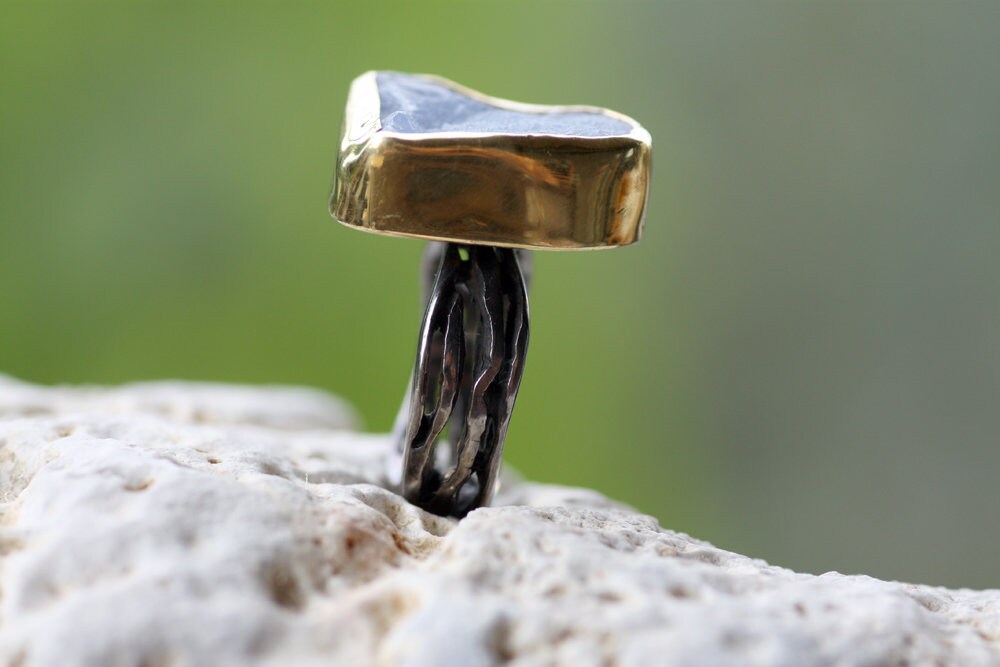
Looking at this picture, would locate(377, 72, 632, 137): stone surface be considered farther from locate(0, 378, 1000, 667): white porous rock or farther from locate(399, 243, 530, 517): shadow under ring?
locate(0, 378, 1000, 667): white porous rock

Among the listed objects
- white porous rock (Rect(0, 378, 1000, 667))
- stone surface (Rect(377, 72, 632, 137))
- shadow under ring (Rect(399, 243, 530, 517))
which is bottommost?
white porous rock (Rect(0, 378, 1000, 667))

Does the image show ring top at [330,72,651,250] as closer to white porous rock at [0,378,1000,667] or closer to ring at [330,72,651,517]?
ring at [330,72,651,517]

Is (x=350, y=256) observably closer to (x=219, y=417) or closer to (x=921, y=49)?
(x=219, y=417)

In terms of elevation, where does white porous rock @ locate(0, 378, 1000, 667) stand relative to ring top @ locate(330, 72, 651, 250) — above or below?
below

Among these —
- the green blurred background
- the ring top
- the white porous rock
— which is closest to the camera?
the white porous rock

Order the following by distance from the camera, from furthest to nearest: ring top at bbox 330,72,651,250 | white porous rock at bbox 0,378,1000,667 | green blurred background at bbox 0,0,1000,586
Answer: green blurred background at bbox 0,0,1000,586 < ring top at bbox 330,72,651,250 < white porous rock at bbox 0,378,1000,667

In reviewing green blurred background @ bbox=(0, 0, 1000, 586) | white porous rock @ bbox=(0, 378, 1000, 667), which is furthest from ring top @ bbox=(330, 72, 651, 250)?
green blurred background @ bbox=(0, 0, 1000, 586)

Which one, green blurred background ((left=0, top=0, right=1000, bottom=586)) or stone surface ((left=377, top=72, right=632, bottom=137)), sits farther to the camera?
green blurred background ((left=0, top=0, right=1000, bottom=586))
